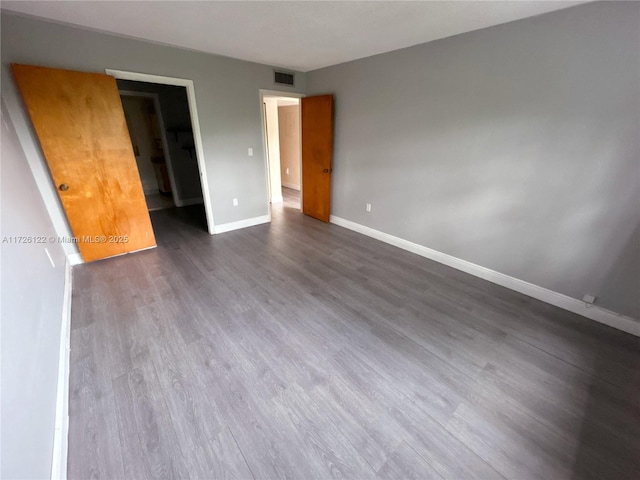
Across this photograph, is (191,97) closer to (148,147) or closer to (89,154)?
(89,154)

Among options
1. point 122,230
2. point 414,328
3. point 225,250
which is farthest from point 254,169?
point 414,328

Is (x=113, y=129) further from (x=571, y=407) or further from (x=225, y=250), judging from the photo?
(x=571, y=407)

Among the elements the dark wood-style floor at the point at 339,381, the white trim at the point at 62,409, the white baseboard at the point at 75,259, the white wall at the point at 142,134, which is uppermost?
the white wall at the point at 142,134

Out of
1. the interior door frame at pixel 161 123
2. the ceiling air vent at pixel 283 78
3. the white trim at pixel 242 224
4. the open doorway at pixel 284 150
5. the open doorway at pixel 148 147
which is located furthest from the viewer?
the open doorway at pixel 148 147

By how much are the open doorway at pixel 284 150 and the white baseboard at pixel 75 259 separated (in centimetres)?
307

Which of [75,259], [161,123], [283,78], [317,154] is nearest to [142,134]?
[161,123]

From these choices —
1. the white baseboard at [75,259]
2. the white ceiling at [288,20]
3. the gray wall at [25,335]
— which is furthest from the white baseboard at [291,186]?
the gray wall at [25,335]

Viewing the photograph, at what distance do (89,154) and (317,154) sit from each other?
2892 millimetres

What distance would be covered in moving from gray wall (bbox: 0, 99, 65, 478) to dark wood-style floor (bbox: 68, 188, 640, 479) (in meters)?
0.22

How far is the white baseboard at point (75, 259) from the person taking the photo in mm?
2896

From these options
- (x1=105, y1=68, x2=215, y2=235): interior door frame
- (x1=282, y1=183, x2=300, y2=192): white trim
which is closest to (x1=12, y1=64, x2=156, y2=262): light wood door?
(x1=105, y1=68, x2=215, y2=235): interior door frame

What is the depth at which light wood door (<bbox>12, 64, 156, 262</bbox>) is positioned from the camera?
239cm

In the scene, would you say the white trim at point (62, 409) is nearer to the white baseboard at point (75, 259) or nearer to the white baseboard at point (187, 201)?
the white baseboard at point (75, 259)

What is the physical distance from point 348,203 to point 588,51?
280 centimetres
